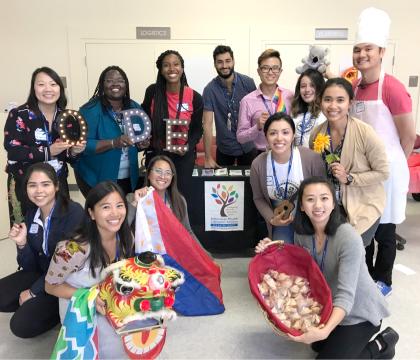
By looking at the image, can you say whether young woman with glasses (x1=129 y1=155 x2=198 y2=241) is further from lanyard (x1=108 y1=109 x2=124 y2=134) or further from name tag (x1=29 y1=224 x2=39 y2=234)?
name tag (x1=29 y1=224 x2=39 y2=234)

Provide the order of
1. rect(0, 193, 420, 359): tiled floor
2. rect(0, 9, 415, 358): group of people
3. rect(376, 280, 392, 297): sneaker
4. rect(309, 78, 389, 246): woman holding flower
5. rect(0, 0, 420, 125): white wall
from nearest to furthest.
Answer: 1. rect(0, 9, 415, 358): group of people
2. rect(0, 193, 420, 359): tiled floor
3. rect(309, 78, 389, 246): woman holding flower
4. rect(376, 280, 392, 297): sneaker
5. rect(0, 0, 420, 125): white wall

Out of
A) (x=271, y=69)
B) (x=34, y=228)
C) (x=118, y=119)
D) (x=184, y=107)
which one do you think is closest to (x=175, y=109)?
(x=184, y=107)

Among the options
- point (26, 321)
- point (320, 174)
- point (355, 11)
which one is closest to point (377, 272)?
point (320, 174)

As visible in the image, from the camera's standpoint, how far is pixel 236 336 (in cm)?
218

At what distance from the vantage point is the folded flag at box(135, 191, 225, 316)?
2276mm

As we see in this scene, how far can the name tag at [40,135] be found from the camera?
7.90ft

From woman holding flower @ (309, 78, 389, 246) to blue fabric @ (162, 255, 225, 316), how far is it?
0.98 metres

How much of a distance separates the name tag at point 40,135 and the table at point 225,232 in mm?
1112

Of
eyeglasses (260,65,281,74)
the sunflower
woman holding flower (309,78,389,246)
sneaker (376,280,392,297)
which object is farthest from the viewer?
eyeglasses (260,65,281,74)

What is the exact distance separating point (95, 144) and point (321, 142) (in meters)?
1.54

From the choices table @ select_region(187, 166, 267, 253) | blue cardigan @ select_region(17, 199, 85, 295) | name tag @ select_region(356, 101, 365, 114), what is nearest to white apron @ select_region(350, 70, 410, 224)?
name tag @ select_region(356, 101, 365, 114)

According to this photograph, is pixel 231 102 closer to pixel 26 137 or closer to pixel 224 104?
pixel 224 104

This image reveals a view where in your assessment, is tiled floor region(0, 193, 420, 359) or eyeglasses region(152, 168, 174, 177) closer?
tiled floor region(0, 193, 420, 359)

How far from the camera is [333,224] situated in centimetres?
193
